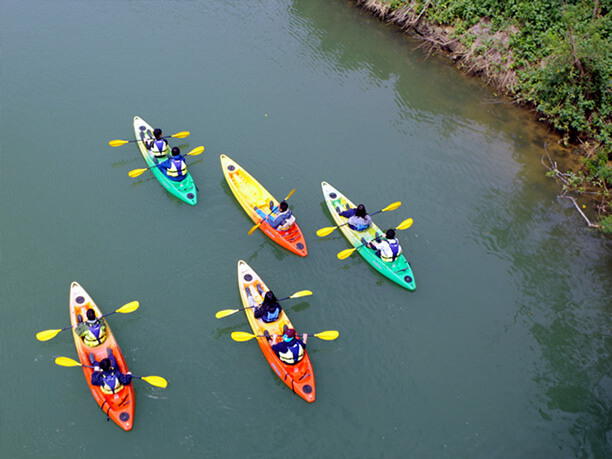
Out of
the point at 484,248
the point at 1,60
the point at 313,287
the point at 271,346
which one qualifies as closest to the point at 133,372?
the point at 271,346

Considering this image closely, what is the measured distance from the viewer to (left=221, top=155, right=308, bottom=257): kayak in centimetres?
1141

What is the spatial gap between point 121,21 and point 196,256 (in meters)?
10.3

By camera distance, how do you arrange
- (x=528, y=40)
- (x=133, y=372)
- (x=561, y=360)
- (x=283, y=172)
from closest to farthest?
(x=133, y=372)
(x=561, y=360)
(x=283, y=172)
(x=528, y=40)

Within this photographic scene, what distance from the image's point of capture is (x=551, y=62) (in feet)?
49.8

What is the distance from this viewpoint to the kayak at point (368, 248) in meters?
11.1

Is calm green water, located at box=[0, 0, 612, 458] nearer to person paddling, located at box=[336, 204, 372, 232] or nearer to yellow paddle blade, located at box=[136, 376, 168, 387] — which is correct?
yellow paddle blade, located at box=[136, 376, 168, 387]

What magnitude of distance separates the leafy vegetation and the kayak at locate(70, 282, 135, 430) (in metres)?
12.4

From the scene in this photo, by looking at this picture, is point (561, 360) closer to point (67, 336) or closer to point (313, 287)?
point (313, 287)

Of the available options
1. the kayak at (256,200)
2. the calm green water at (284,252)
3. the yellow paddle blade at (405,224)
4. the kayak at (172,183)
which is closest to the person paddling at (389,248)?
the calm green water at (284,252)

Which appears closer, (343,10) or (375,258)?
Result: (375,258)

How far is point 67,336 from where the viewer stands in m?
9.53

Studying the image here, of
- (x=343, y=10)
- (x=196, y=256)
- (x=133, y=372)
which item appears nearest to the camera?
(x=133, y=372)

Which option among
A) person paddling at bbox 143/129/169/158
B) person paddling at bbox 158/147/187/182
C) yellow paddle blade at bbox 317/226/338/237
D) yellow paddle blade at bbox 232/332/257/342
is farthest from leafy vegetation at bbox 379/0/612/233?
Answer: person paddling at bbox 143/129/169/158

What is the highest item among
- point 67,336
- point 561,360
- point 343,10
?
point 343,10
